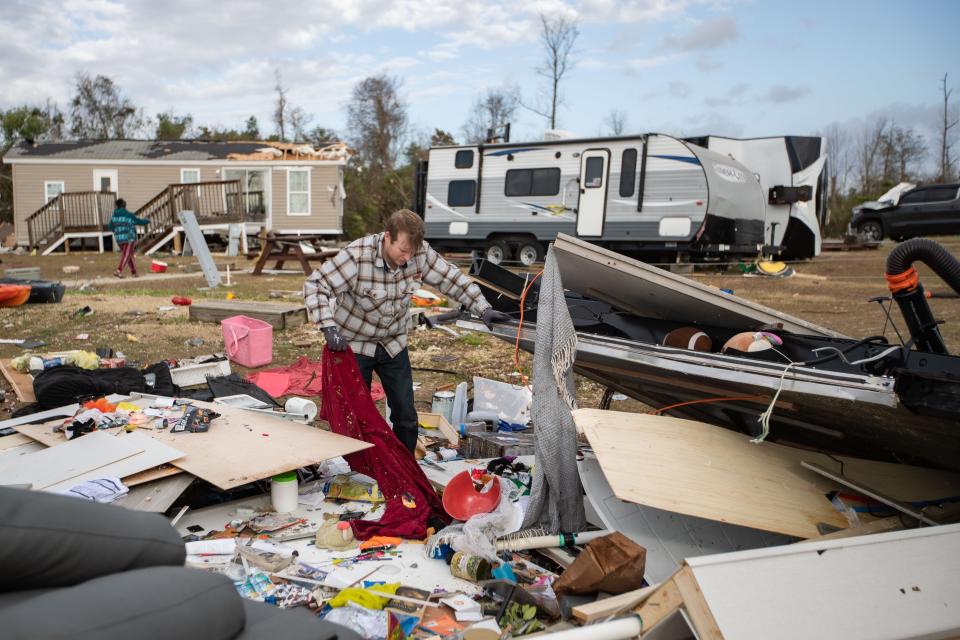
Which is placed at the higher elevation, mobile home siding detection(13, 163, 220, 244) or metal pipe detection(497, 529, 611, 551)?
mobile home siding detection(13, 163, 220, 244)

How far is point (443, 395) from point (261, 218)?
20650 mm

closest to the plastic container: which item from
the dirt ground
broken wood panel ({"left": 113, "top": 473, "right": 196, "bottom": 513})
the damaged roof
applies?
broken wood panel ({"left": 113, "top": 473, "right": 196, "bottom": 513})

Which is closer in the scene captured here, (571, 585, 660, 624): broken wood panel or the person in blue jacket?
(571, 585, 660, 624): broken wood panel

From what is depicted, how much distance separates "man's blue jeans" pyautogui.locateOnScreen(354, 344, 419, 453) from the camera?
4.27 meters

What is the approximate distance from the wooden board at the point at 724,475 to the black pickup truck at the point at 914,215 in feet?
57.2

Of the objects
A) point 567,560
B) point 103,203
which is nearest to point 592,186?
point 567,560

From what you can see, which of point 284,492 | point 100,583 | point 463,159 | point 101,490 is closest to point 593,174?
point 463,159

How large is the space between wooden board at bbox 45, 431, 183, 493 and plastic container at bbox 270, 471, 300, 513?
48cm

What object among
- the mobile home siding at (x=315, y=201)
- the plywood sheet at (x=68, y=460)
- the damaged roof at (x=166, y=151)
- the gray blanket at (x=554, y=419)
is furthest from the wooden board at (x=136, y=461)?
the damaged roof at (x=166, y=151)

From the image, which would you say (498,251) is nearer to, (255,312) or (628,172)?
(628,172)

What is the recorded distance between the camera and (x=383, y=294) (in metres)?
4.04

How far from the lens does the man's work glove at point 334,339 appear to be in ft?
12.4

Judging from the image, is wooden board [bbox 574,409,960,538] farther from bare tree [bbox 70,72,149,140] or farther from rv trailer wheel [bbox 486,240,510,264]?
bare tree [bbox 70,72,149,140]

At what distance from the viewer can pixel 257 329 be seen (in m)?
7.11
